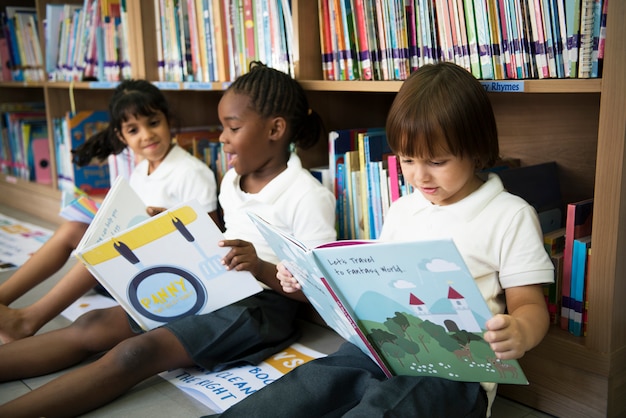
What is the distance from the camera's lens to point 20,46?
9.48 ft

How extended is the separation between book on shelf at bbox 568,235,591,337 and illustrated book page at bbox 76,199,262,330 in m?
0.55

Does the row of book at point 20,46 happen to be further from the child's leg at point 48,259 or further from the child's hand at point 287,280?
the child's hand at point 287,280

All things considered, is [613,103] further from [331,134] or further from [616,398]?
[331,134]

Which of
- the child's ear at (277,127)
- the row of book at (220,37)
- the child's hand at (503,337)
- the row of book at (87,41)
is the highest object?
the row of book at (87,41)

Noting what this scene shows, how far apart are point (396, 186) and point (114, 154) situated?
3.58 feet

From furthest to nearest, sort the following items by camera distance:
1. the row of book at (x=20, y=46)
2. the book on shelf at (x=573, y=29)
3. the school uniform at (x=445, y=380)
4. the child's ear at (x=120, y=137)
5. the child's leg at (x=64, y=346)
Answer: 1. the row of book at (x=20, y=46)
2. the child's ear at (x=120, y=137)
3. the child's leg at (x=64, y=346)
4. the book on shelf at (x=573, y=29)
5. the school uniform at (x=445, y=380)

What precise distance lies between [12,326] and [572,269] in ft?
3.62

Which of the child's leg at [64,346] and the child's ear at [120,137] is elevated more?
the child's ear at [120,137]

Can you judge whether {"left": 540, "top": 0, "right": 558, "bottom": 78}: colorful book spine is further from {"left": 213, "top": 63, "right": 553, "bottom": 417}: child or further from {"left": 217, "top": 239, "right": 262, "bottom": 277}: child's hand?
{"left": 217, "top": 239, "right": 262, "bottom": 277}: child's hand

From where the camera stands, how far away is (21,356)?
1.25 meters

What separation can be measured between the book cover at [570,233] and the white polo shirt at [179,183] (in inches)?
35.3

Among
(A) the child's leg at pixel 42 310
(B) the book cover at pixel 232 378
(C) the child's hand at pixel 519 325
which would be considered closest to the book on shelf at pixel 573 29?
(C) the child's hand at pixel 519 325

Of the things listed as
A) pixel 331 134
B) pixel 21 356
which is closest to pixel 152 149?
pixel 331 134

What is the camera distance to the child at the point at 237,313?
1.13 metres
